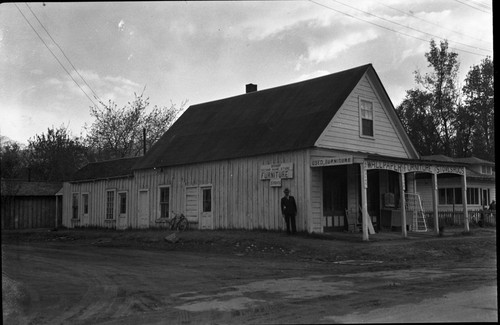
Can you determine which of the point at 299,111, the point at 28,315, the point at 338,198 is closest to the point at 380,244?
the point at 338,198

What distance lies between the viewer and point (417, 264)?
13.5 m

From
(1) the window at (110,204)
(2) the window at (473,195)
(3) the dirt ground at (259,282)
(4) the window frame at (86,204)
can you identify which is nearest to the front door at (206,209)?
(3) the dirt ground at (259,282)

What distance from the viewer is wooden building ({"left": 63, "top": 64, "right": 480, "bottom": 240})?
63.9 feet

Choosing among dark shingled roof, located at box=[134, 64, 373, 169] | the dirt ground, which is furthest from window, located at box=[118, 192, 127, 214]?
the dirt ground

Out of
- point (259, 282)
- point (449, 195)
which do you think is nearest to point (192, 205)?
point (259, 282)

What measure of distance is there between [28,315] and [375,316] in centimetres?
489

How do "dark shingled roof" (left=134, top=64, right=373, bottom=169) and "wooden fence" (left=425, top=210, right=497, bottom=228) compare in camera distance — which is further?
"wooden fence" (left=425, top=210, right=497, bottom=228)

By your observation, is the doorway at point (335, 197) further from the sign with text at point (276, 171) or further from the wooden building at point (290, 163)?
the sign with text at point (276, 171)

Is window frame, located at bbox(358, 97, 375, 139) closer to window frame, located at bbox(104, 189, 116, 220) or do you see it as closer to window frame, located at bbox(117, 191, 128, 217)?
window frame, located at bbox(117, 191, 128, 217)

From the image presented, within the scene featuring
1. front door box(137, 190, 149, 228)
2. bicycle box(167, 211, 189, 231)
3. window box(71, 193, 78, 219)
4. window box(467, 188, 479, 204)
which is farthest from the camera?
window box(467, 188, 479, 204)

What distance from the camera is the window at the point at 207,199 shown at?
22844mm

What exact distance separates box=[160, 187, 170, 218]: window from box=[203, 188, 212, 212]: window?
8.63 feet

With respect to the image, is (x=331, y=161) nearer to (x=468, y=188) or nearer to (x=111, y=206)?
(x=111, y=206)

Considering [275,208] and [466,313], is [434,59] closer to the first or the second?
[275,208]
